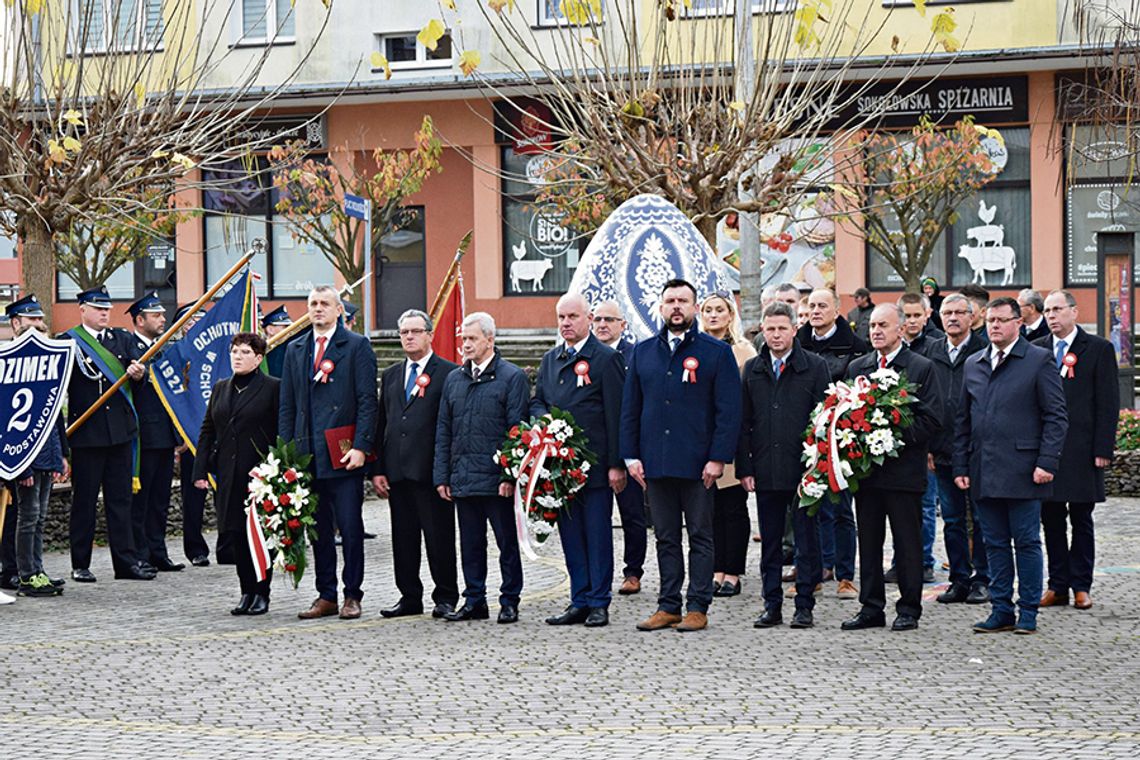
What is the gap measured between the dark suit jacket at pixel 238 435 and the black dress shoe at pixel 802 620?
363cm

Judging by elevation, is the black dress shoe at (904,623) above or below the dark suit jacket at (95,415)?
below

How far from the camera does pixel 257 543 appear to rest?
12.1 m

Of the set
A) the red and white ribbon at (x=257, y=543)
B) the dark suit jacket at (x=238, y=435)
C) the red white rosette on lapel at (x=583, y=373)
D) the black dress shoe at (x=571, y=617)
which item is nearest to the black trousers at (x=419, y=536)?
the black dress shoe at (x=571, y=617)

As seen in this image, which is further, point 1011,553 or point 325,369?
point 325,369

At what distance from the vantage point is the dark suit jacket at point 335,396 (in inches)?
477

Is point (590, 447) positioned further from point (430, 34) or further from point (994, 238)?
point (994, 238)

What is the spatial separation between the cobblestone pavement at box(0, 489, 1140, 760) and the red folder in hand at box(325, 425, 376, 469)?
40.1 inches

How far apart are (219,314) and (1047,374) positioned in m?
7.19

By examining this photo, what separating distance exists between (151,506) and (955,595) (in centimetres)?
623

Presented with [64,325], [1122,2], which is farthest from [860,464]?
[64,325]

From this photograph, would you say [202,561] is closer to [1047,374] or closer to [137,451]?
[137,451]

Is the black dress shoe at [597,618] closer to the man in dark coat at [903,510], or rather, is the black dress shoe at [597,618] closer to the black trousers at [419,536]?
the black trousers at [419,536]

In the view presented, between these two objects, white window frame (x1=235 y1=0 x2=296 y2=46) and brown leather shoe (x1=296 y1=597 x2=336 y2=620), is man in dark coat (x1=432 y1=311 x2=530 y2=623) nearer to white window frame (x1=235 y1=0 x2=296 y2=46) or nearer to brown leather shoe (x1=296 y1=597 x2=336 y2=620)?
brown leather shoe (x1=296 y1=597 x2=336 y2=620)

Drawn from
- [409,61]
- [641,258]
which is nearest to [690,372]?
[641,258]
